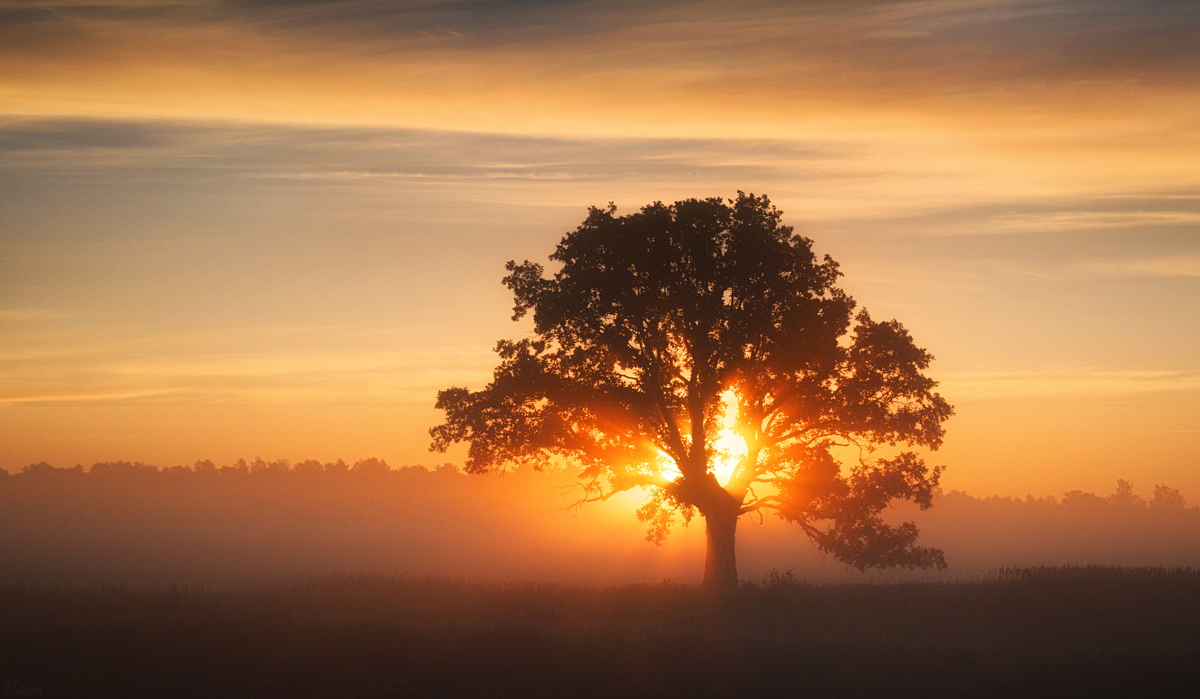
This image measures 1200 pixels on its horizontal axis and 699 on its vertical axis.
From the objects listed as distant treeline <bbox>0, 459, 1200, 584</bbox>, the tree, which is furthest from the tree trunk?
distant treeline <bbox>0, 459, 1200, 584</bbox>

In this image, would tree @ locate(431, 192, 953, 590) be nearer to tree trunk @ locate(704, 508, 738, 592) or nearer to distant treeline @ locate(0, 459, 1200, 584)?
tree trunk @ locate(704, 508, 738, 592)

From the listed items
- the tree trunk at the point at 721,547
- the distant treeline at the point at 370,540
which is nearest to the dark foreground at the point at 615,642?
the tree trunk at the point at 721,547

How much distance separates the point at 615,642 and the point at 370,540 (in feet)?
401

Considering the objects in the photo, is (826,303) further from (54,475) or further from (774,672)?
(54,475)

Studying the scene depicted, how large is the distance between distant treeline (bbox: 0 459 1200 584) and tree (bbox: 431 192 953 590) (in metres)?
26.7

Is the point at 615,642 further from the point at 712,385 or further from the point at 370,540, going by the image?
the point at 370,540

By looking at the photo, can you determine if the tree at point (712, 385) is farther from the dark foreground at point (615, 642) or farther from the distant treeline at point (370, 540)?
the distant treeline at point (370, 540)

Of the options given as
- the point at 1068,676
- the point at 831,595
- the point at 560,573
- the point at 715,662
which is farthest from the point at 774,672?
the point at 560,573

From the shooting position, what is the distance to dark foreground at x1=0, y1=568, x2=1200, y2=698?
59.8 feet

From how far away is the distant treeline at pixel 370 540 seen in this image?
84.1 m

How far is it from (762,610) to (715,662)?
831 cm

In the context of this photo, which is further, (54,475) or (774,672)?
(54,475)

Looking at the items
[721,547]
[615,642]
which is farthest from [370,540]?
[615,642]

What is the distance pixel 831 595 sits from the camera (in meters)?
29.3
